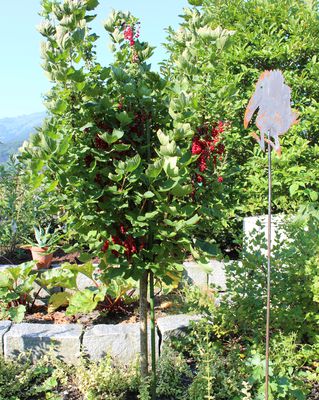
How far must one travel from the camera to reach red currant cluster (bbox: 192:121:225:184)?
7.36ft

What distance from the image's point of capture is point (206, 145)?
7.45 ft

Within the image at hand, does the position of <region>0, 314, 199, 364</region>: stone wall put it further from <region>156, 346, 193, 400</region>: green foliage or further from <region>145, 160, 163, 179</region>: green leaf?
<region>145, 160, 163, 179</region>: green leaf

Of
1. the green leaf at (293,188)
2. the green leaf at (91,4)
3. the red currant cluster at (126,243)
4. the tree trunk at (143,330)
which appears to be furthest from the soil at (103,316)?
the green leaf at (91,4)

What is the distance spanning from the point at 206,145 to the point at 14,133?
3031 inches

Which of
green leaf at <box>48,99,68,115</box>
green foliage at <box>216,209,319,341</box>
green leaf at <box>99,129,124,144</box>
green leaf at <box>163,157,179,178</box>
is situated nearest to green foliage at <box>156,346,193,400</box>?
green foliage at <box>216,209,319,341</box>

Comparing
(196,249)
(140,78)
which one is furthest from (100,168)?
(196,249)

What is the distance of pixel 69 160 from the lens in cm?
205

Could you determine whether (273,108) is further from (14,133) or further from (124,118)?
(14,133)

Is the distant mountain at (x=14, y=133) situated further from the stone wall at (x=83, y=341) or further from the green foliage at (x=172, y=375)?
the green foliage at (x=172, y=375)

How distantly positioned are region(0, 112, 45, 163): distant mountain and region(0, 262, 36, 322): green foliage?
105 cm

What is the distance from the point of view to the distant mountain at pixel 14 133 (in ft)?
15.8

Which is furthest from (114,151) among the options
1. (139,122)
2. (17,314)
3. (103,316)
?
(103,316)

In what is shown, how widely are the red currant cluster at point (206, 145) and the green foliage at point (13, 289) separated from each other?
1.77 metres

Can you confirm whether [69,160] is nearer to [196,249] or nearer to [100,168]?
[100,168]
